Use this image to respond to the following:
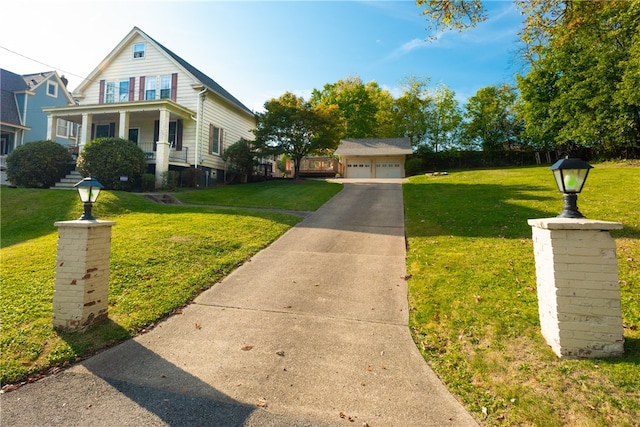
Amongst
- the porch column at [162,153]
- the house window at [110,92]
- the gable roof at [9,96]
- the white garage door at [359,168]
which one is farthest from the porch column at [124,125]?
the white garage door at [359,168]

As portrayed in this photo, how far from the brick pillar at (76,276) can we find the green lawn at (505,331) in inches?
152

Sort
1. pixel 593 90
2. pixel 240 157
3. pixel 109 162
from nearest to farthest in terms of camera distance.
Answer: pixel 109 162 < pixel 240 157 < pixel 593 90

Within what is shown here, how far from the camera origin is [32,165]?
1348 cm

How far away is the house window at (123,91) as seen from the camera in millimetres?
18672

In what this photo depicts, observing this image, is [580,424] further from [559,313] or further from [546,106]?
[546,106]

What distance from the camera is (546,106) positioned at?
2483 centimetres

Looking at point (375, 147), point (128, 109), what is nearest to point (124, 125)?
point (128, 109)

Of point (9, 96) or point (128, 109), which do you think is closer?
point (128, 109)

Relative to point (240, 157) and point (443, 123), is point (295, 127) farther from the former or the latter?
point (443, 123)

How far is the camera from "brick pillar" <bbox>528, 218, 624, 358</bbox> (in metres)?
2.84

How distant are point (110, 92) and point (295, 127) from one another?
447 inches

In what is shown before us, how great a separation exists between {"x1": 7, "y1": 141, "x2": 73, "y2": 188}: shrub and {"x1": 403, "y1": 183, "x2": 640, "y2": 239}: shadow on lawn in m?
15.4

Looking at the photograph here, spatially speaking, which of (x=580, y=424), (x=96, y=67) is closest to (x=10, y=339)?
(x=580, y=424)

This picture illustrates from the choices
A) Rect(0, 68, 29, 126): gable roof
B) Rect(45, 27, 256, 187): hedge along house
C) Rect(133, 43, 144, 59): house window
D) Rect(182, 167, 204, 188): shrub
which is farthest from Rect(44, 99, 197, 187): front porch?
Rect(0, 68, 29, 126): gable roof
